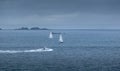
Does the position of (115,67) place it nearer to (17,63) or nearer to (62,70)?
(62,70)

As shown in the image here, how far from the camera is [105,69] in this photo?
8719 cm

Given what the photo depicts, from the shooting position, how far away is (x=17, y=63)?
98250 millimetres

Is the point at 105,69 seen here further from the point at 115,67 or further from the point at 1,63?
the point at 1,63

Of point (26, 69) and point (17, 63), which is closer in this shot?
point (26, 69)

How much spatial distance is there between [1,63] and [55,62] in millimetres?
→ 14134

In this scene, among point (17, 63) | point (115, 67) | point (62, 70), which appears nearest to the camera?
point (62, 70)

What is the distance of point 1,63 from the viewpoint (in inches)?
3868

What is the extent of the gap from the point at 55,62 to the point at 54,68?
1282cm

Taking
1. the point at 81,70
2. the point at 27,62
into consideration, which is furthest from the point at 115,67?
the point at 27,62

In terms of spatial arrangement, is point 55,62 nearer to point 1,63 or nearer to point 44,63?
point 44,63

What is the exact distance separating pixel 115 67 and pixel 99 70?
6758mm

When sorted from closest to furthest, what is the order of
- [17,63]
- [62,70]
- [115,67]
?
[62,70] < [115,67] < [17,63]

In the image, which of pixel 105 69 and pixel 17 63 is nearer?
pixel 105 69

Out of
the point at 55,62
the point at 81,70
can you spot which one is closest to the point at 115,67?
the point at 81,70
